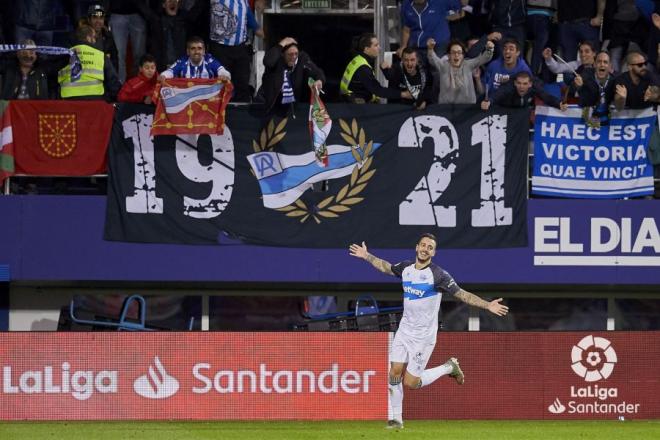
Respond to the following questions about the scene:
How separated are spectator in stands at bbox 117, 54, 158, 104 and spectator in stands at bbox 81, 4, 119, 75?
509 mm

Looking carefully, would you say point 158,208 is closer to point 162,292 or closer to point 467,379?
point 162,292

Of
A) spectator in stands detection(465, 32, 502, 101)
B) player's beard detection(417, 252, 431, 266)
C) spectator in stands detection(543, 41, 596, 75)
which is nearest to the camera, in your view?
player's beard detection(417, 252, 431, 266)

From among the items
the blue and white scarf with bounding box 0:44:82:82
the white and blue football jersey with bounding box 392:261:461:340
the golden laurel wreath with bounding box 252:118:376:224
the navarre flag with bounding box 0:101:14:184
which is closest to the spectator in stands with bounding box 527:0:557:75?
the golden laurel wreath with bounding box 252:118:376:224

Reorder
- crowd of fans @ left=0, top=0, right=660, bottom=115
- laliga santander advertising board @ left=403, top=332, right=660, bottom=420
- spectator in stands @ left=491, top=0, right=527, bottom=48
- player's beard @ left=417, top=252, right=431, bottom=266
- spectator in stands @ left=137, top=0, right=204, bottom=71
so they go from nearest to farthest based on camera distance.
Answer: player's beard @ left=417, top=252, right=431, bottom=266
laliga santander advertising board @ left=403, top=332, right=660, bottom=420
crowd of fans @ left=0, top=0, right=660, bottom=115
spectator in stands @ left=137, top=0, right=204, bottom=71
spectator in stands @ left=491, top=0, right=527, bottom=48

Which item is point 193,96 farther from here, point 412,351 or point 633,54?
point 633,54

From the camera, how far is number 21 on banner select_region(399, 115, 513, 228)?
18.7 m

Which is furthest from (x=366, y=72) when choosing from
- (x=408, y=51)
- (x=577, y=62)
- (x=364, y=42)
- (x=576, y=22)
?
(x=576, y=22)

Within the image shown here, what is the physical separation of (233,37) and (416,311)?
229 inches

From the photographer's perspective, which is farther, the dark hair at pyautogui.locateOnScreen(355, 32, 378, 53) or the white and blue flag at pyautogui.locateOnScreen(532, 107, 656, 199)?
the white and blue flag at pyautogui.locateOnScreen(532, 107, 656, 199)

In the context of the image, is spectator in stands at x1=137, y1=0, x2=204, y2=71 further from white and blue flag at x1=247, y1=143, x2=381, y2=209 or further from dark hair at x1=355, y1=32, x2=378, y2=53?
dark hair at x1=355, y1=32, x2=378, y2=53

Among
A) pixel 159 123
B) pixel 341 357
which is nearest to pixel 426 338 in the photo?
pixel 341 357

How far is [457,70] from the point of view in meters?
18.5

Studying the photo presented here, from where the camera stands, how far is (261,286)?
20531mm

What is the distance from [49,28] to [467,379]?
7.68 meters
